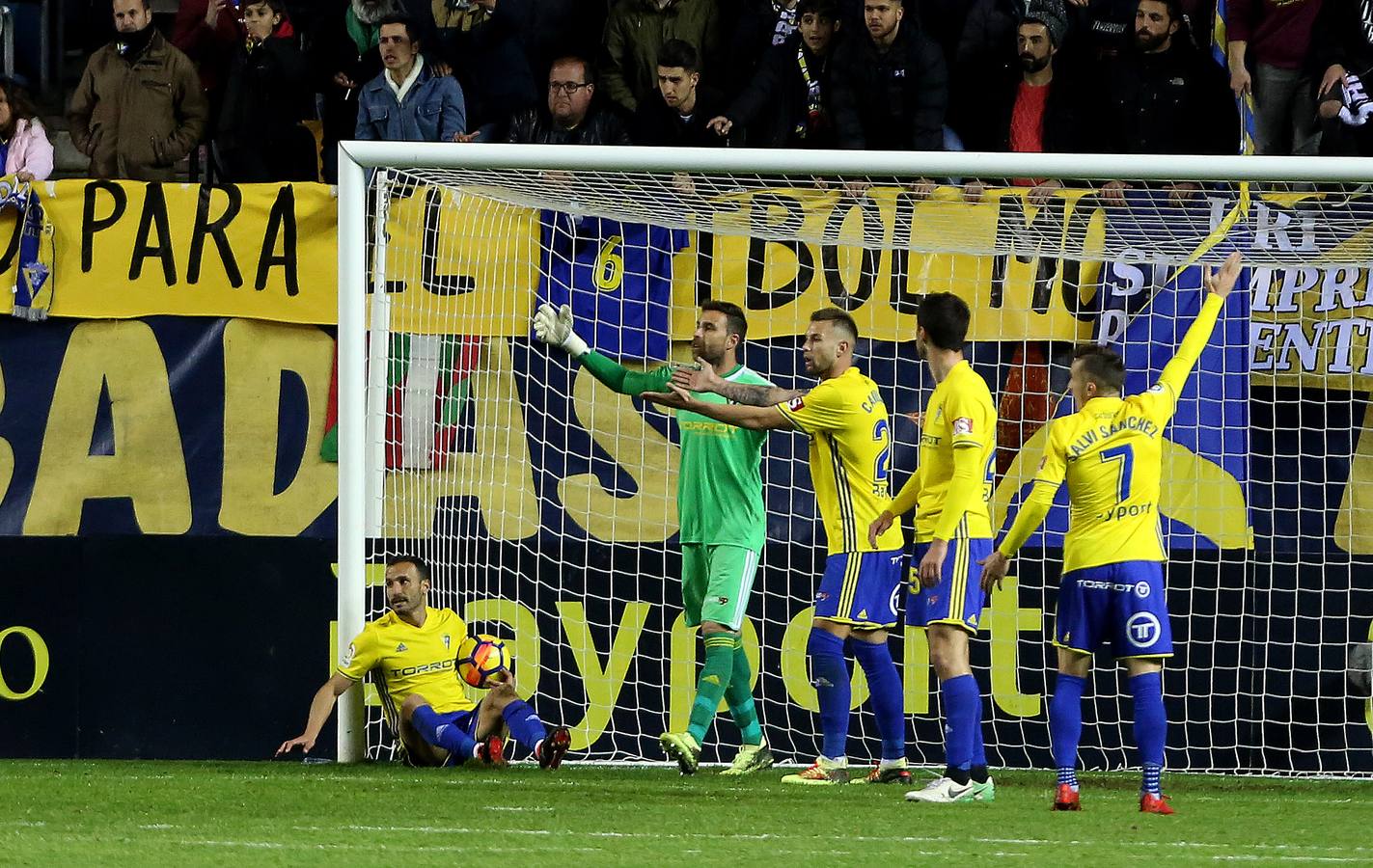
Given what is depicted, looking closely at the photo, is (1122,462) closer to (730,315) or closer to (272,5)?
(730,315)

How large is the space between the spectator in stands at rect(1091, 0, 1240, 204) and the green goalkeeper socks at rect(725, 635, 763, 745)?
10.8 ft

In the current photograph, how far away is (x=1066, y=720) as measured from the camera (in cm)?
616

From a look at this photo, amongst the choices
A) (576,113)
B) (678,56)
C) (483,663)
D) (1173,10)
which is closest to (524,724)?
(483,663)

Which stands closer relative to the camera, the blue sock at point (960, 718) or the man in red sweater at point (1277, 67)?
the blue sock at point (960, 718)

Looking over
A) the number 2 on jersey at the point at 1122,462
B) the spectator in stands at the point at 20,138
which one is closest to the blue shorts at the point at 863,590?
the number 2 on jersey at the point at 1122,462

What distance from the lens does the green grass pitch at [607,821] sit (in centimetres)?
505

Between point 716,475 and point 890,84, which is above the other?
point 890,84

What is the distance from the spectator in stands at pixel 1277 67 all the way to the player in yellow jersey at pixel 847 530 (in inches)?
131

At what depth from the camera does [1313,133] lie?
9.30m

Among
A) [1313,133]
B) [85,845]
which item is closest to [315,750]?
[85,845]

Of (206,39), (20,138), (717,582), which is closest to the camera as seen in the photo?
(717,582)

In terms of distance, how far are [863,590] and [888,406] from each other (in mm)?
2119

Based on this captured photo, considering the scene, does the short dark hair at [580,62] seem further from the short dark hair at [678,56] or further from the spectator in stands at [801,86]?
the spectator in stands at [801,86]

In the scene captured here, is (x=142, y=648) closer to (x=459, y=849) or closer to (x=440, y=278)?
(x=440, y=278)
